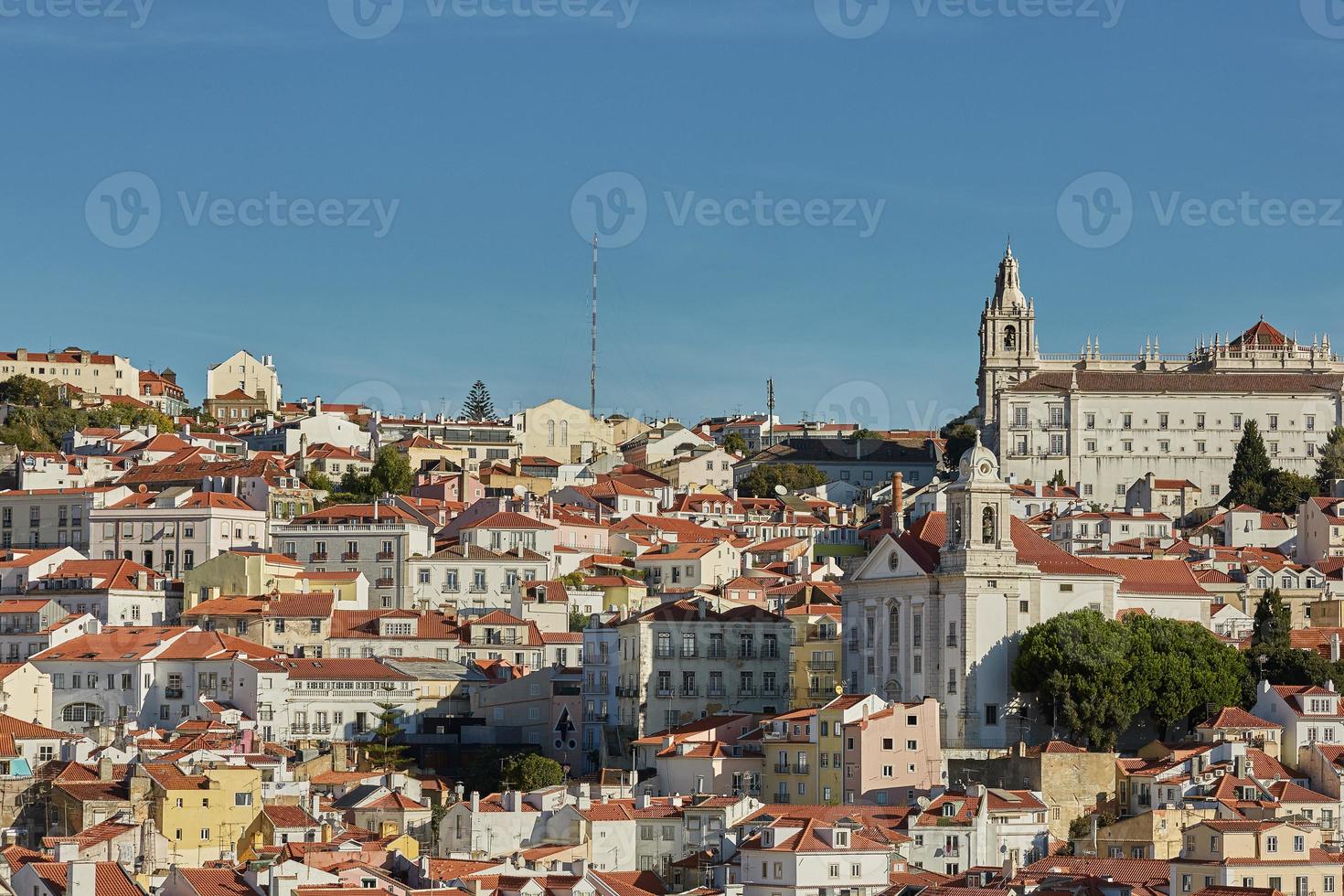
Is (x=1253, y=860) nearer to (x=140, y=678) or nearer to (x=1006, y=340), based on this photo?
(x=140, y=678)

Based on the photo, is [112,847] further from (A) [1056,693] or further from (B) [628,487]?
(B) [628,487]

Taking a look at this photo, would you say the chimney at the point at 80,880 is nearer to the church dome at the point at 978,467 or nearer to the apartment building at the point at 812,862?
the apartment building at the point at 812,862

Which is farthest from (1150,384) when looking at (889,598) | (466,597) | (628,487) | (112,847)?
(112,847)

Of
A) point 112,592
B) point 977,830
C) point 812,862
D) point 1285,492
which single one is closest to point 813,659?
point 977,830

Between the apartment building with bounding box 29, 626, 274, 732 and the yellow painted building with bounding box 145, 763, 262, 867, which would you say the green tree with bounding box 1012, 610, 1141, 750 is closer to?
the yellow painted building with bounding box 145, 763, 262, 867

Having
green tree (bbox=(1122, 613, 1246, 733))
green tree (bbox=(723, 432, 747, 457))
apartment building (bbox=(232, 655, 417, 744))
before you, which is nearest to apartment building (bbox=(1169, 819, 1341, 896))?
green tree (bbox=(1122, 613, 1246, 733))

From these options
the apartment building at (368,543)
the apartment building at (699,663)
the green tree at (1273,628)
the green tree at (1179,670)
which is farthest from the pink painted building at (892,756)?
the apartment building at (368,543)
